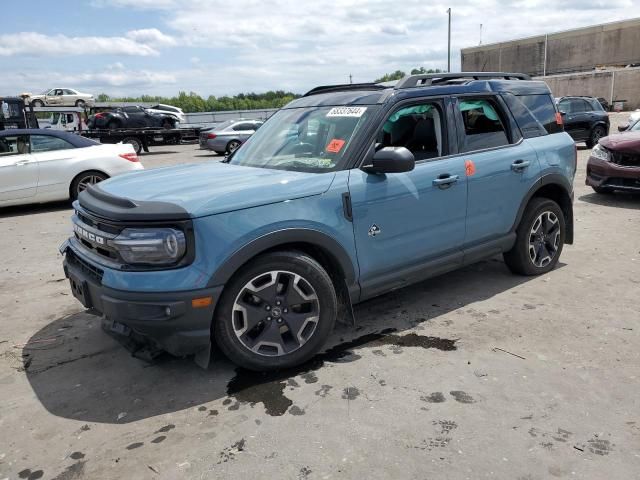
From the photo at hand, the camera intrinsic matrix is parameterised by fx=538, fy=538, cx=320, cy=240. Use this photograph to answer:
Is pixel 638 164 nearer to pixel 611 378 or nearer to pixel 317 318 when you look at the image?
pixel 611 378

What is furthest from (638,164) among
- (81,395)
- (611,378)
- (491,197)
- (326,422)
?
(81,395)

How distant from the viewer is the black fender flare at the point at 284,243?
3090mm

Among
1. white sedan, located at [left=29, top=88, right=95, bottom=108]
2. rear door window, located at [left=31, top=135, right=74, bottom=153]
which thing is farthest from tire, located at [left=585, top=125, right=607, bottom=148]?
white sedan, located at [left=29, top=88, right=95, bottom=108]

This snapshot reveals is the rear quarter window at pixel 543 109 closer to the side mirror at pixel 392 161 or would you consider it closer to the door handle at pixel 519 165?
the door handle at pixel 519 165

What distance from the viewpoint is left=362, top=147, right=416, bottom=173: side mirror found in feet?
11.7

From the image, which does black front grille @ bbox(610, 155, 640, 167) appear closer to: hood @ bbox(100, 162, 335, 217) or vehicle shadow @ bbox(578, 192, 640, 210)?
vehicle shadow @ bbox(578, 192, 640, 210)

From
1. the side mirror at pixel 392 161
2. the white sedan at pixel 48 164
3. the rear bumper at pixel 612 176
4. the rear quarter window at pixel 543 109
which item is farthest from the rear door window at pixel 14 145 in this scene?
the rear bumper at pixel 612 176

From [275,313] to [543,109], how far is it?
350cm

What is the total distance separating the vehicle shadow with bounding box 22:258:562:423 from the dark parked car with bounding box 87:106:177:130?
22278 millimetres

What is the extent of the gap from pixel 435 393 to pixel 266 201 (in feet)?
5.00

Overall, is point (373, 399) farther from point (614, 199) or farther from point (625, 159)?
point (614, 199)

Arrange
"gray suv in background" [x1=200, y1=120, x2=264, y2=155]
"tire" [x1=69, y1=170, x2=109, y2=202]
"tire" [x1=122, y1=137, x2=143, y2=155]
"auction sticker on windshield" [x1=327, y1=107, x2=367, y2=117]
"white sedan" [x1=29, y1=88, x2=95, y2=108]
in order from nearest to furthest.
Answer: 1. "auction sticker on windshield" [x1=327, y1=107, x2=367, y2=117]
2. "tire" [x1=69, y1=170, x2=109, y2=202]
3. "gray suv in background" [x1=200, y1=120, x2=264, y2=155]
4. "tire" [x1=122, y1=137, x2=143, y2=155]
5. "white sedan" [x1=29, y1=88, x2=95, y2=108]

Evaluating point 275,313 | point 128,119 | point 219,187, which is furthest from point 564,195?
point 128,119

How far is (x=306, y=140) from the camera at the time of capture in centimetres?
406
